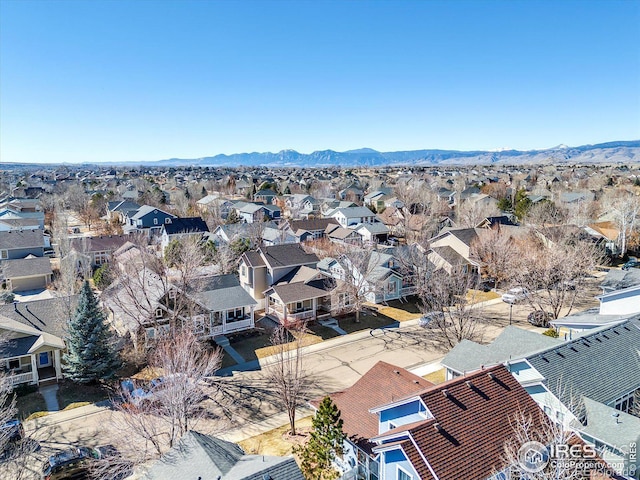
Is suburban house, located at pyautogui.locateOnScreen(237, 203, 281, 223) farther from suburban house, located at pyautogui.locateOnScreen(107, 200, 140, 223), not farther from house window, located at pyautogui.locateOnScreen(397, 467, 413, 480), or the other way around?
house window, located at pyautogui.locateOnScreen(397, 467, 413, 480)

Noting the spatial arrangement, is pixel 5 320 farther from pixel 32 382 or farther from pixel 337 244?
pixel 337 244

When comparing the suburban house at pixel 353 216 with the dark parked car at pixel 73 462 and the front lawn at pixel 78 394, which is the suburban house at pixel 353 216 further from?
the dark parked car at pixel 73 462

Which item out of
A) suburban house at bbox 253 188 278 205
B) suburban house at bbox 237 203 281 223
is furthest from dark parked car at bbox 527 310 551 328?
suburban house at bbox 253 188 278 205

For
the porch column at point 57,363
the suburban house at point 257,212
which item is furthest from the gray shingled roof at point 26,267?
the suburban house at point 257,212

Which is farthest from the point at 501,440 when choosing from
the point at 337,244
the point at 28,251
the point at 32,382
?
the point at 28,251

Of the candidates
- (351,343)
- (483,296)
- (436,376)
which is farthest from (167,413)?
(483,296)

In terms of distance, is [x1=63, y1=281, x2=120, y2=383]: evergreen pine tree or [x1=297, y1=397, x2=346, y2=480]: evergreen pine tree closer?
[x1=297, y1=397, x2=346, y2=480]: evergreen pine tree
